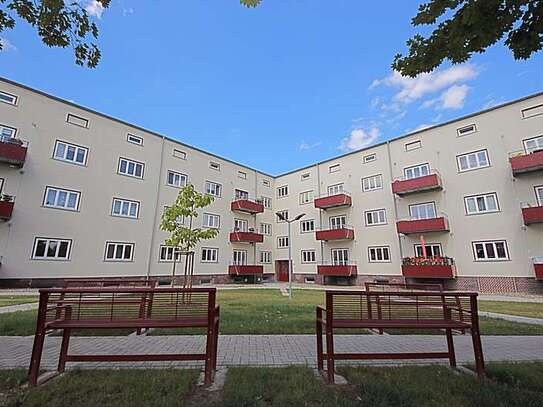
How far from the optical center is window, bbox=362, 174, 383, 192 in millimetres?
25734

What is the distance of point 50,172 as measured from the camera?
18234 mm

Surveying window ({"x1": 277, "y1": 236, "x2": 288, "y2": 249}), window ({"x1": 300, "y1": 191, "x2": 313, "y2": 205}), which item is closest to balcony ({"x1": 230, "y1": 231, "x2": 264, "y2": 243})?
window ({"x1": 277, "y1": 236, "x2": 288, "y2": 249})

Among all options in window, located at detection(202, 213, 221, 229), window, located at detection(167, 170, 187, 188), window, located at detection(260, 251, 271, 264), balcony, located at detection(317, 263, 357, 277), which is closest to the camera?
window, located at detection(167, 170, 187, 188)

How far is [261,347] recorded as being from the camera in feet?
17.6

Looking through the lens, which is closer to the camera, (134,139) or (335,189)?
(134,139)

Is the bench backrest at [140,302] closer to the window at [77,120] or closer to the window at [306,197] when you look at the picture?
the window at [77,120]

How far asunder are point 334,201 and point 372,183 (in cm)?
393

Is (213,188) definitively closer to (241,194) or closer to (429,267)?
(241,194)

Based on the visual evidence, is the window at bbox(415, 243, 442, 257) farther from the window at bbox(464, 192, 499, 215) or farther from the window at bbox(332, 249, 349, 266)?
the window at bbox(332, 249, 349, 266)

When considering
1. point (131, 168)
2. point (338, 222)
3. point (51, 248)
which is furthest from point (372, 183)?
point (51, 248)

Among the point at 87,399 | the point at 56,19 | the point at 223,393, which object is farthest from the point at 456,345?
the point at 56,19

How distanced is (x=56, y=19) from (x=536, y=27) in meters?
6.53

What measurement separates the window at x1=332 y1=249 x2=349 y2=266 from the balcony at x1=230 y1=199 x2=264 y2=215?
9.41 m

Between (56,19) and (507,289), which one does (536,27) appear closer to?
(56,19)
